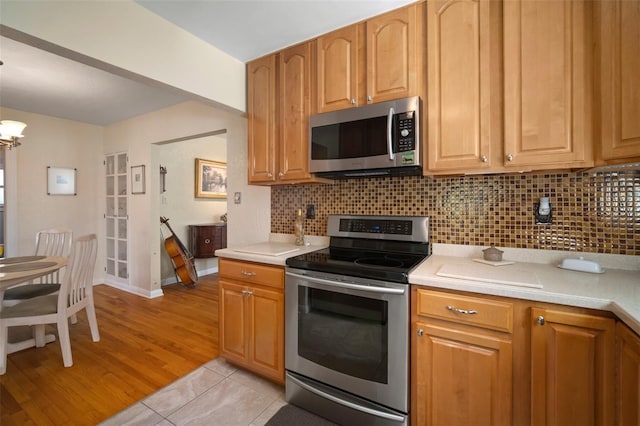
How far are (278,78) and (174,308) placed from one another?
289 centimetres

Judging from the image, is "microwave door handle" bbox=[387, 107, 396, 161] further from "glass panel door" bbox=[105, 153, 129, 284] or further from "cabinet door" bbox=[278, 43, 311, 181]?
"glass panel door" bbox=[105, 153, 129, 284]

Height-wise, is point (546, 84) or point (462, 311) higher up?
point (546, 84)

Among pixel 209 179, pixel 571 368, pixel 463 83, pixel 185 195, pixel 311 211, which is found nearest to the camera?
pixel 571 368

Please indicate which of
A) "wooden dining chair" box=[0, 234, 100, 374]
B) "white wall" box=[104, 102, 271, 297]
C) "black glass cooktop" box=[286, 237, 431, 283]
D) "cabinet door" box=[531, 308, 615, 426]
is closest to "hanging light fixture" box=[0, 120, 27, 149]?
"wooden dining chair" box=[0, 234, 100, 374]

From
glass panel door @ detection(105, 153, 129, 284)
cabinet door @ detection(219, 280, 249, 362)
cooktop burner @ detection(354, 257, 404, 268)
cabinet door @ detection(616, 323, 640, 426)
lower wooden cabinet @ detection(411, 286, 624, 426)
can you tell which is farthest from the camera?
glass panel door @ detection(105, 153, 129, 284)

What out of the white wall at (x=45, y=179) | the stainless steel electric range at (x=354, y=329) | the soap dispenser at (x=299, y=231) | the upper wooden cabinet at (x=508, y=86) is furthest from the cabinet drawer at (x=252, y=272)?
the white wall at (x=45, y=179)

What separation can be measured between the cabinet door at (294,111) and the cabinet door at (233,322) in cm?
91

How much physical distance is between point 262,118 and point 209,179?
307 cm

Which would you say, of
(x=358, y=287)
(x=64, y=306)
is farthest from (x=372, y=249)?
(x=64, y=306)

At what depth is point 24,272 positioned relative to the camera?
205cm

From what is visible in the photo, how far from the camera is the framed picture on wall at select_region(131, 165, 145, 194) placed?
12.6 ft

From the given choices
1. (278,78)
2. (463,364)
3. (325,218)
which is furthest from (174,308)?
(463,364)

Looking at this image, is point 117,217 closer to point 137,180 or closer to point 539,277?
point 137,180

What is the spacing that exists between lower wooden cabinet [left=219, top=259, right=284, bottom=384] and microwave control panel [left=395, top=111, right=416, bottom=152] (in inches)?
41.4
